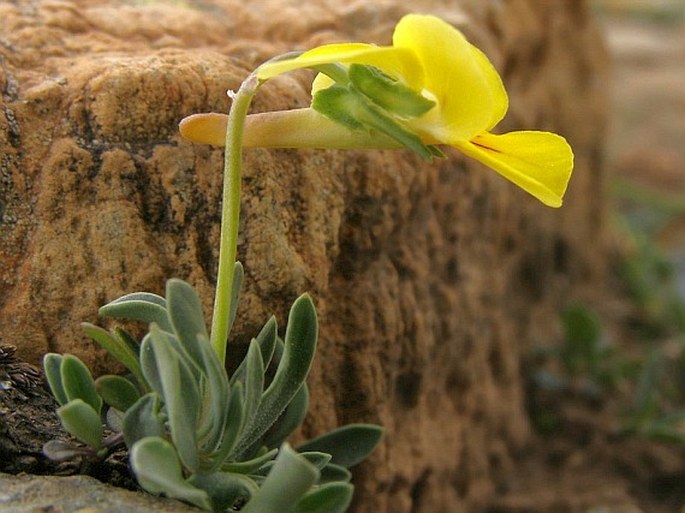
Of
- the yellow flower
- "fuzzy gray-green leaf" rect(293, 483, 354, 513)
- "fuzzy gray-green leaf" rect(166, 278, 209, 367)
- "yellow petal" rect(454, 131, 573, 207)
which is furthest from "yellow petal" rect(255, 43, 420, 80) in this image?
"fuzzy gray-green leaf" rect(293, 483, 354, 513)

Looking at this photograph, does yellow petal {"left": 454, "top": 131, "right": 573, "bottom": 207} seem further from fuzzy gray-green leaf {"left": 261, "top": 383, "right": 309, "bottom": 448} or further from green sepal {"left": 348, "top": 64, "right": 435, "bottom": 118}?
fuzzy gray-green leaf {"left": 261, "top": 383, "right": 309, "bottom": 448}

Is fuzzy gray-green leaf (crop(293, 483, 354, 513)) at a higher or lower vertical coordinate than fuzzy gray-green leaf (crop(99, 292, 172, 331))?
lower

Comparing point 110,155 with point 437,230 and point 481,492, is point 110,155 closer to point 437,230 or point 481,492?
point 437,230

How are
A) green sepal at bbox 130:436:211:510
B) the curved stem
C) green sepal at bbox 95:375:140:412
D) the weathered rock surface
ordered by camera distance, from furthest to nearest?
1. the weathered rock surface
2. green sepal at bbox 95:375:140:412
3. the curved stem
4. green sepal at bbox 130:436:211:510

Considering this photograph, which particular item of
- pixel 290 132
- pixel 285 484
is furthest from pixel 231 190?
pixel 285 484

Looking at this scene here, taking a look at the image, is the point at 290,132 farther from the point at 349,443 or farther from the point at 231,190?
the point at 349,443

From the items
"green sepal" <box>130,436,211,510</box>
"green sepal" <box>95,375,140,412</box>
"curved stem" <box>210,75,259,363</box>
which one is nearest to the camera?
"green sepal" <box>130,436,211,510</box>
